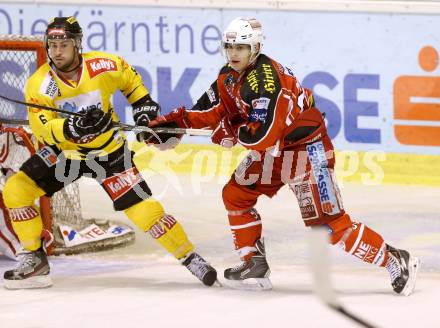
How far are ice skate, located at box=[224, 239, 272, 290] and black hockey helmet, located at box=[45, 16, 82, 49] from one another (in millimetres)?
1286

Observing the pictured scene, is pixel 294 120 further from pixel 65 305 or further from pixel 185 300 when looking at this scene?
pixel 65 305

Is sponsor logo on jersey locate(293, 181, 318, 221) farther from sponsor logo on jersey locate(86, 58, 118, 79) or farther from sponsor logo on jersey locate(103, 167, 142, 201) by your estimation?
sponsor logo on jersey locate(86, 58, 118, 79)

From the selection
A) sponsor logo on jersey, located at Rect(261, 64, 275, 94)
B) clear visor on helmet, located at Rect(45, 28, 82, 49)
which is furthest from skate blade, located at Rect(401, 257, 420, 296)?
clear visor on helmet, located at Rect(45, 28, 82, 49)

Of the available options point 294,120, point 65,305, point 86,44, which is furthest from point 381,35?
point 65,305

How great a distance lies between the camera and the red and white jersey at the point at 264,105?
210 inches

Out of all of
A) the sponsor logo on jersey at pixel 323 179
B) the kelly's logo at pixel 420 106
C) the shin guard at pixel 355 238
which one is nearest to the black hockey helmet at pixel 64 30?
the sponsor logo on jersey at pixel 323 179

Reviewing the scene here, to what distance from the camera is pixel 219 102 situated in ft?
18.7

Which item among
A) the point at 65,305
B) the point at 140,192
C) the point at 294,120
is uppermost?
the point at 294,120

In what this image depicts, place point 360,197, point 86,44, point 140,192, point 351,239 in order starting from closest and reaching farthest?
point 351,239 < point 140,192 < point 360,197 < point 86,44

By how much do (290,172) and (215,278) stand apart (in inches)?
26.2

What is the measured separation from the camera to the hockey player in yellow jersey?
5738 mm

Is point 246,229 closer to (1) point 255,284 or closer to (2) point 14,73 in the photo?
(1) point 255,284

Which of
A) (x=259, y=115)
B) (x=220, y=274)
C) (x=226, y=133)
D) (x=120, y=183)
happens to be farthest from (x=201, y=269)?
(x=259, y=115)

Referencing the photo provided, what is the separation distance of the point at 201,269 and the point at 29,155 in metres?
1.26
